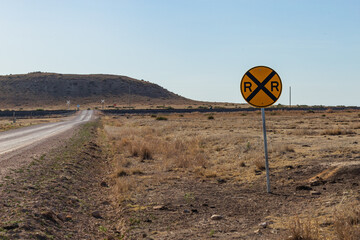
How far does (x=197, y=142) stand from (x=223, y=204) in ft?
40.6

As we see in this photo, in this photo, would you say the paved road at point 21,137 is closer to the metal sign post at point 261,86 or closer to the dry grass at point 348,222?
the metal sign post at point 261,86

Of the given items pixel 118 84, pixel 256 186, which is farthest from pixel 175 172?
pixel 118 84

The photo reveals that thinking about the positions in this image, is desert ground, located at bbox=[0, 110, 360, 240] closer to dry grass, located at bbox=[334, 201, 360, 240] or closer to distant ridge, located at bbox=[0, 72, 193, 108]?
dry grass, located at bbox=[334, 201, 360, 240]

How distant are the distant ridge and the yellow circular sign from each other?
164326 millimetres

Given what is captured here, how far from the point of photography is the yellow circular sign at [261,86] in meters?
9.19

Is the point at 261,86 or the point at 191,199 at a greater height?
the point at 261,86

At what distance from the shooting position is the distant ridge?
170m

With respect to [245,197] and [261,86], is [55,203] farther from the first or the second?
[261,86]

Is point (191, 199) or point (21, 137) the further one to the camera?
point (21, 137)

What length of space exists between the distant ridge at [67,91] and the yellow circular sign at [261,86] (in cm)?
16433

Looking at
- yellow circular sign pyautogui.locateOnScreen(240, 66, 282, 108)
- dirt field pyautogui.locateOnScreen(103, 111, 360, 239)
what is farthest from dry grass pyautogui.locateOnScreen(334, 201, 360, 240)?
yellow circular sign pyautogui.locateOnScreen(240, 66, 282, 108)

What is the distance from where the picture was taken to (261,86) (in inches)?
365

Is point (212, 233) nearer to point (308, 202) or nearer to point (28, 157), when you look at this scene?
point (308, 202)

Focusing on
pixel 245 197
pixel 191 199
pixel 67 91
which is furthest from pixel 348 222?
pixel 67 91
